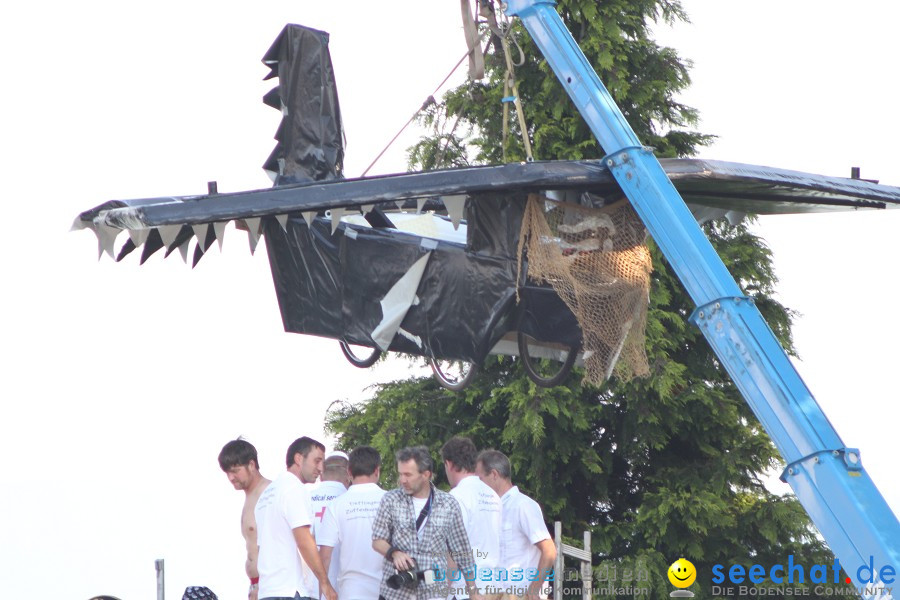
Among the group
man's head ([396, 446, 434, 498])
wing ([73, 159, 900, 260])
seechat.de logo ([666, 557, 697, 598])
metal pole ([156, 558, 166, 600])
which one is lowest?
seechat.de logo ([666, 557, 697, 598])

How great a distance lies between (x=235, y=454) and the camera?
7383 mm

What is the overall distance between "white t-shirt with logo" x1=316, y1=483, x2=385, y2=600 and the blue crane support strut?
7.40ft

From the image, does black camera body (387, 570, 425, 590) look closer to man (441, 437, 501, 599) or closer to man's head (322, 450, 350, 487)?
man (441, 437, 501, 599)

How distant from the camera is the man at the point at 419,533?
23.7ft

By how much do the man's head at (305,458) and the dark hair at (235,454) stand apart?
1.01 ft

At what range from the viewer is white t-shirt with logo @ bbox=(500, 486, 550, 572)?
848 cm

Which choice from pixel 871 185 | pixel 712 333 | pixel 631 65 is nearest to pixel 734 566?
pixel 631 65

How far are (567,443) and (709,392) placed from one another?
1.83m

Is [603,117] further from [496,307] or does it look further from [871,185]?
[871,185]

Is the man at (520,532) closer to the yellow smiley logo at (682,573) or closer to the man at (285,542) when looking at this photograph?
the man at (285,542)

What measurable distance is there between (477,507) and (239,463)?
1660 mm

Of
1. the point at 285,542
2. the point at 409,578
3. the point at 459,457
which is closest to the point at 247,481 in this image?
the point at 285,542

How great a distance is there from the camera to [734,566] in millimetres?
14367

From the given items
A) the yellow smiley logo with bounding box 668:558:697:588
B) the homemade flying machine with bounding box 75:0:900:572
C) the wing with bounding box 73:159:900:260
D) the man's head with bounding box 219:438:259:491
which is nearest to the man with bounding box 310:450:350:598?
the man's head with bounding box 219:438:259:491
